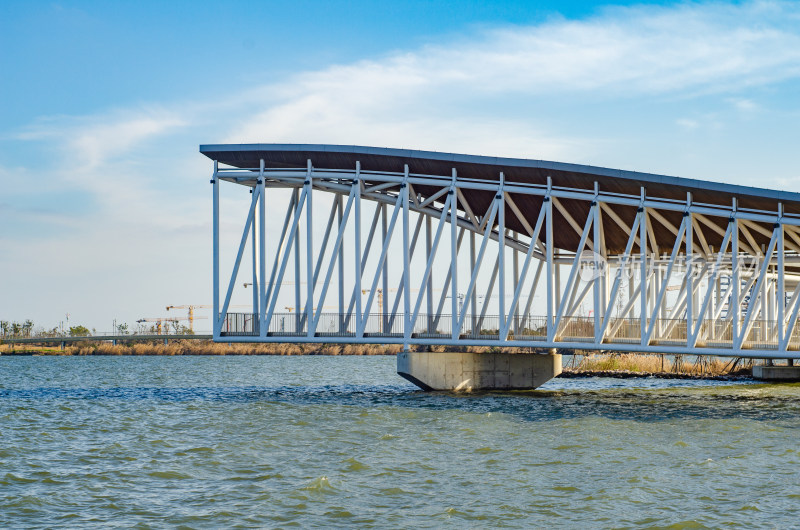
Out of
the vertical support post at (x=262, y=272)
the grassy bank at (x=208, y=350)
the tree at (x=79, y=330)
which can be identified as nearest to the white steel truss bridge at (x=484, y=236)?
the vertical support post at (x=262, y=272)

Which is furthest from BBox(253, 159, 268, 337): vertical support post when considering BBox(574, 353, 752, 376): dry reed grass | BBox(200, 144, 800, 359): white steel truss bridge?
BBox(574, 353, 752, 376): dry reed grass

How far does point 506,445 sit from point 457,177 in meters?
18.9

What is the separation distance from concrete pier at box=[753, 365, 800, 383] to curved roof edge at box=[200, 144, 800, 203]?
26567 mm

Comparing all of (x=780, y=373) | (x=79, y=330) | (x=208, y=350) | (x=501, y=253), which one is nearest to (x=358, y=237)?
(x=501, y=253)

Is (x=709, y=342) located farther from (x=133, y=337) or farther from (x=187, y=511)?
(x=133, y=337)

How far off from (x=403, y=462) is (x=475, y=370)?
813 inches

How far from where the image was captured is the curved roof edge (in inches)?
1361

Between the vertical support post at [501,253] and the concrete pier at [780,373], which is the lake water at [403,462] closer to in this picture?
the vertical support post at [501,253]

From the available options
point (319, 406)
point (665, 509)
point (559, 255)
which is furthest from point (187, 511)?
point (559, 255)

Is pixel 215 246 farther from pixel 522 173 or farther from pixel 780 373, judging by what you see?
pixel 780 373

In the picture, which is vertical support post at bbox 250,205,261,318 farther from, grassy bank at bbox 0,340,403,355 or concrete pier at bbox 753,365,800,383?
grassy bank at bbox 0,340,403,355

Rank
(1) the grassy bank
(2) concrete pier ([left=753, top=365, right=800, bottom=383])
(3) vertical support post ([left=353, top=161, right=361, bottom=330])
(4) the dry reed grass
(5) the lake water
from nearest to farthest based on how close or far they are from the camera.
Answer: (5) the lake water
(3) vertical support post ([left=353, top=161, right=361, bottom=330])
(2) concrete pier ([left=753, top=365, right=800, bottom=383])
(4) the dry reed grass
(1) the grassy bank

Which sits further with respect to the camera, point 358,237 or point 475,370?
point 475,370

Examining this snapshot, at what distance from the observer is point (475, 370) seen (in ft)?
143
